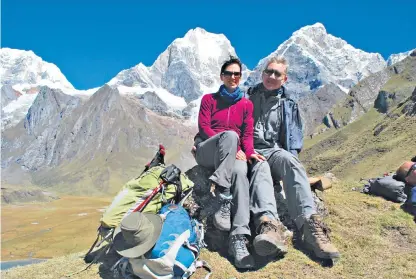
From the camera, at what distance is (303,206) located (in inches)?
353

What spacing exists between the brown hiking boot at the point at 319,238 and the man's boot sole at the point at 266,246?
0.73m

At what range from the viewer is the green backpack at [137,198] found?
9102 millimetres

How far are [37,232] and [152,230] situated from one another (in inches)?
5999

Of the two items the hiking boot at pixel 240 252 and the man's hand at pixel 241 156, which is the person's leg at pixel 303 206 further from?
the hiking boot at pixel 240 252

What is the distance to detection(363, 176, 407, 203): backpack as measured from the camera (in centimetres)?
1253

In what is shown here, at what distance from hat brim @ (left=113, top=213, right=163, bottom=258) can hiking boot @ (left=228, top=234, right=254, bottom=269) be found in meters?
1.86

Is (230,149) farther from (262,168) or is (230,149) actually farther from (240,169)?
(262,168)

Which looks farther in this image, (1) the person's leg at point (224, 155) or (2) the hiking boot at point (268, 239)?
(1) the person's leg at point (224, 155)

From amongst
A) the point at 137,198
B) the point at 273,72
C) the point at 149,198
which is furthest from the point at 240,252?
the point at 273,72

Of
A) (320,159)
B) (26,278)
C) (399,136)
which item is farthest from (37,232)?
(26,278)

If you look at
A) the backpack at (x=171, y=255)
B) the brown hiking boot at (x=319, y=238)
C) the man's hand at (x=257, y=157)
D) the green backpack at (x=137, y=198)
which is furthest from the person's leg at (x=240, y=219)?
the green backpack at (x=137, y=198)

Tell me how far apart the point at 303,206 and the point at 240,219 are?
1.56 metres

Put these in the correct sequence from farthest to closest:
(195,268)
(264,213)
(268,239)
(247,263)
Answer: (264,213), (247,263), (195,268), (268,239)

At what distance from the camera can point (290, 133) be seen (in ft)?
33.9
